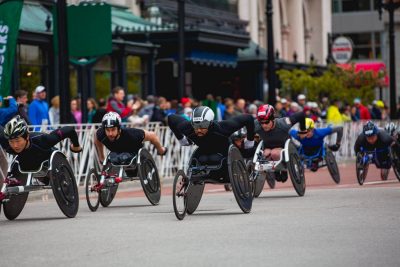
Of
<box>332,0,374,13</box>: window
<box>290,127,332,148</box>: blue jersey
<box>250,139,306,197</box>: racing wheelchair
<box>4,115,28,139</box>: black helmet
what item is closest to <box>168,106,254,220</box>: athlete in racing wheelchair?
<box>4,115,28,139</box>: black helmet

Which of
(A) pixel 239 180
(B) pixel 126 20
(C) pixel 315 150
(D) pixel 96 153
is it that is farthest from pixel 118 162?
(B) pixel 126 20

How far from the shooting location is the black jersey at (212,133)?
54.4 feet

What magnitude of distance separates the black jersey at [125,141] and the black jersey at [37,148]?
6.67 ft

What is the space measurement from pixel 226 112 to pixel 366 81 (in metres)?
19.5

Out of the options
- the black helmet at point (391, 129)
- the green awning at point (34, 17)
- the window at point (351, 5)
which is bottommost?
the black helmet at point (391, 129)

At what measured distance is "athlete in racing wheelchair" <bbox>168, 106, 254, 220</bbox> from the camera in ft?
53.7

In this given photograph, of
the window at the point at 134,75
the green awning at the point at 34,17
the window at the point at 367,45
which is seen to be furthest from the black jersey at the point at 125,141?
the window at the point at 367,45

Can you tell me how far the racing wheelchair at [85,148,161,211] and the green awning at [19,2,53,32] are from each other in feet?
37.5

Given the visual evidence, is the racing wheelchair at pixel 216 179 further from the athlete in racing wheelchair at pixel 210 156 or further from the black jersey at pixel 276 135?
the black jersey at pixel 276 135

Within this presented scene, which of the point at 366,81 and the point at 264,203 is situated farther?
the point at 366,81

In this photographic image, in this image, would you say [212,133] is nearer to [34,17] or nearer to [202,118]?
[202,118]

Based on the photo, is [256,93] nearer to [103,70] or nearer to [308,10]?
[103,70]

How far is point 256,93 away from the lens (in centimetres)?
4697

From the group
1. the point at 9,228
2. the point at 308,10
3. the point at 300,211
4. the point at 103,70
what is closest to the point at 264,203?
the point at 300,211
